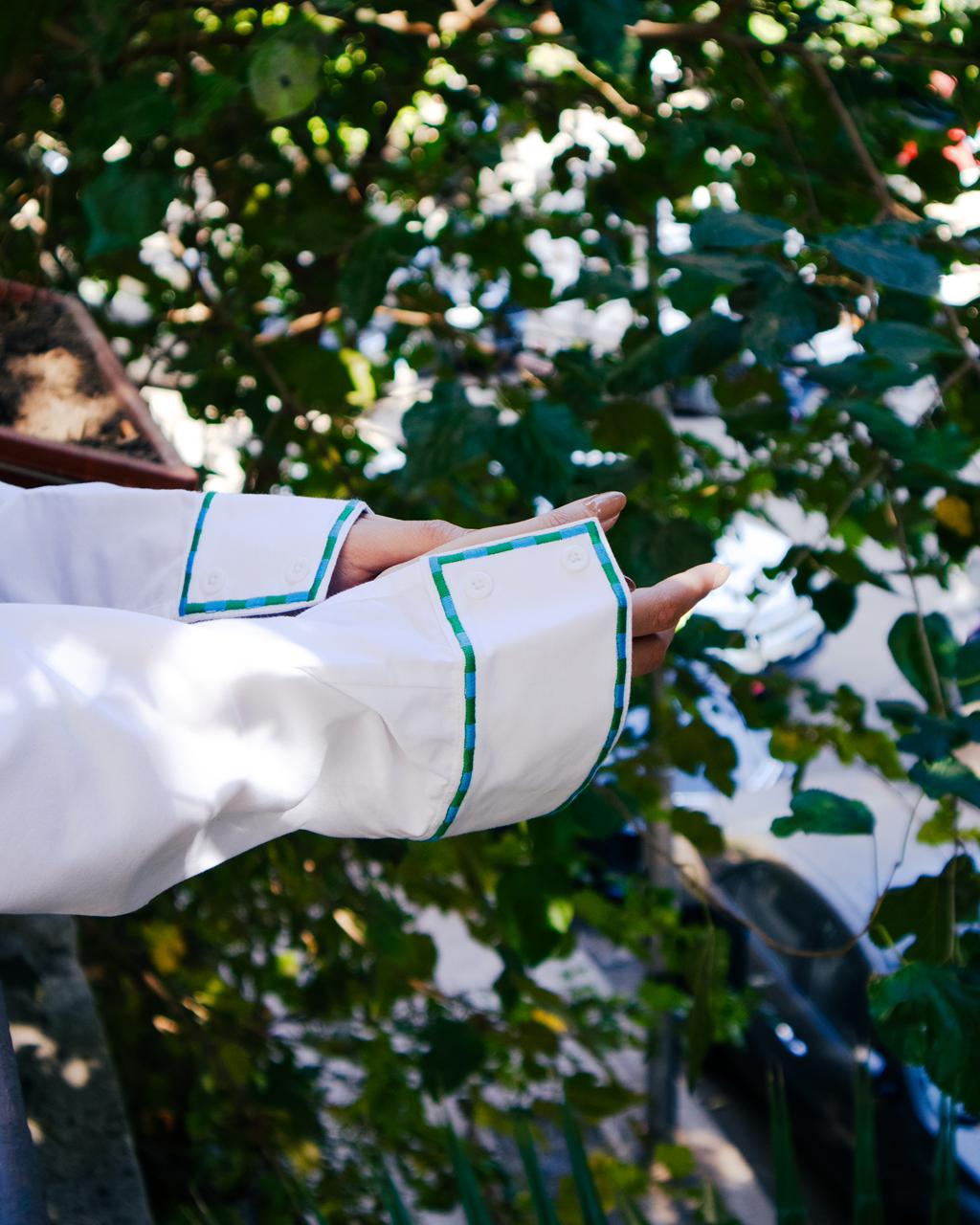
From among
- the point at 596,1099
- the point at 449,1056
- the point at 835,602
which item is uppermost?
the point at 835,602

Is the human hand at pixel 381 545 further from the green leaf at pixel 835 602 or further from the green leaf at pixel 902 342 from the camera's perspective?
the green leaf at pixel 835 602

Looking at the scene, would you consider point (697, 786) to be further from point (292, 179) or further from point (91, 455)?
point (91, 455)

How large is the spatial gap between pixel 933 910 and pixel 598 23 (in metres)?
1.03

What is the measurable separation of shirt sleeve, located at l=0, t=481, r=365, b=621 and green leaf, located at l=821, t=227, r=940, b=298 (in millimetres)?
558

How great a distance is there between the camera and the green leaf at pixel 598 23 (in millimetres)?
1319

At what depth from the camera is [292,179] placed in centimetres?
215

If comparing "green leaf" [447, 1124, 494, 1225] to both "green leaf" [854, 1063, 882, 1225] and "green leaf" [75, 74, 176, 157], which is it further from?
"green leaf" [75, 74, 176, 157]

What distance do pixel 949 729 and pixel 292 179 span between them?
150 centimetres

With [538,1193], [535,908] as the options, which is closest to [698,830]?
[535,908]

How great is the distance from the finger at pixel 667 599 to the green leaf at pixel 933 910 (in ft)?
1.90

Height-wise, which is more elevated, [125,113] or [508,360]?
[125,113]

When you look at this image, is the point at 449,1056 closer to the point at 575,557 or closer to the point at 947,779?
the point at 947,779

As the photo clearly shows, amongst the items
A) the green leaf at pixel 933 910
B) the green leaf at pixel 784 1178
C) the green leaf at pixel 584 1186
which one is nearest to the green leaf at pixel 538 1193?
the green leaf at pixel 584 1186

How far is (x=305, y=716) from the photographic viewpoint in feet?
2.70
